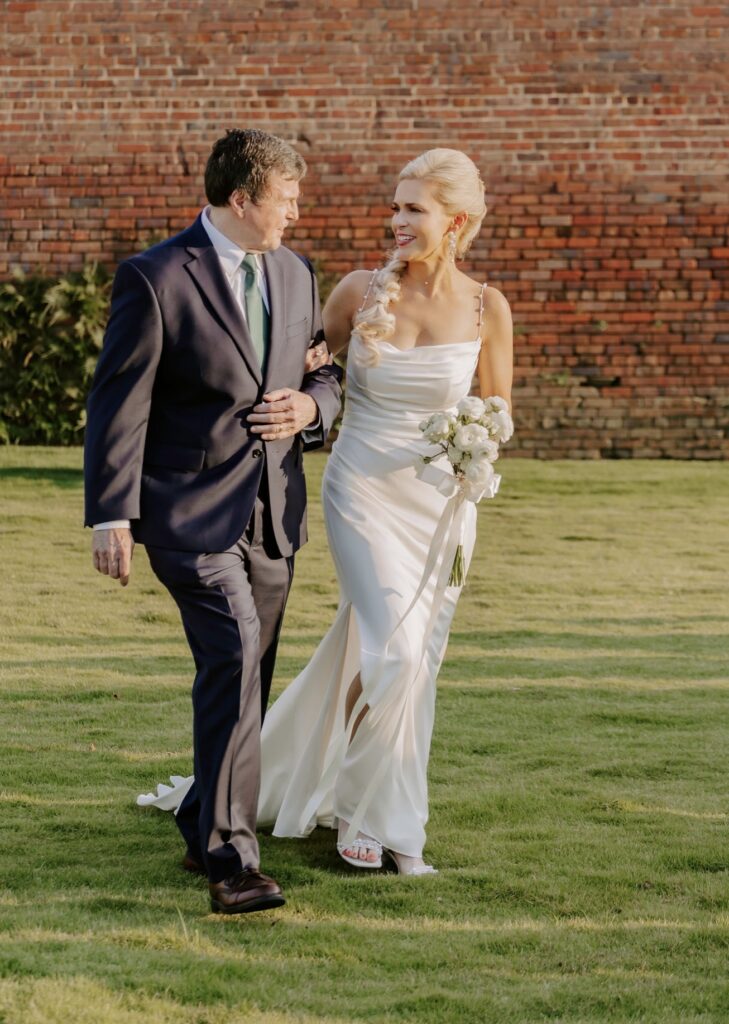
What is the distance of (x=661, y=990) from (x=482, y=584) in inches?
258

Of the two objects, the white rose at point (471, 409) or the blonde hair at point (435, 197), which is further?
the blonde hair at point (435, 197)

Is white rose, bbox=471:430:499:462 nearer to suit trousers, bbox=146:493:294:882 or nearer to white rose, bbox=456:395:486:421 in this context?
white rose, bbox=456:395:486:421

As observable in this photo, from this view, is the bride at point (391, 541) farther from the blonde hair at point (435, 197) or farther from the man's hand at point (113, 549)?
the man's hand at point (113, 549)

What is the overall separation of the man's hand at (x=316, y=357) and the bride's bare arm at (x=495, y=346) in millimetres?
671

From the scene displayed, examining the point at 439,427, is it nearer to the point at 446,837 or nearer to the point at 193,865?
the point at 446,837

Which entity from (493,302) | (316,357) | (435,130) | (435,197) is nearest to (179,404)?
(316,357)

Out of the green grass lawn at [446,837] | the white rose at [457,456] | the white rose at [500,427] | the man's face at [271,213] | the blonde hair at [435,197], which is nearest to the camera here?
the green grass lawn at [446,837]

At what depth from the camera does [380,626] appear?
4445 mm

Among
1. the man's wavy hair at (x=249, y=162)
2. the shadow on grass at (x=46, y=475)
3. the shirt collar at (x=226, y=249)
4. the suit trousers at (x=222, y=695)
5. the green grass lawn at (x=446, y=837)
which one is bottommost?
the shadow on grass at (x=46, y=475)

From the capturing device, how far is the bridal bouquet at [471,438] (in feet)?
14.4

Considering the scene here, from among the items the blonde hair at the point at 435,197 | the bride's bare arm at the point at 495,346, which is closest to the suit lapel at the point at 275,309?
the blonde hair at the point at 435,197

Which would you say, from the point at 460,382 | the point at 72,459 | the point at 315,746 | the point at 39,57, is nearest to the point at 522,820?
the point at 315,746

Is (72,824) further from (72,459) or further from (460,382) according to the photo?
(72,459)

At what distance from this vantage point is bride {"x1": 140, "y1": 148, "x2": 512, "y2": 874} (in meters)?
4.45
